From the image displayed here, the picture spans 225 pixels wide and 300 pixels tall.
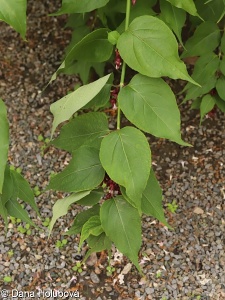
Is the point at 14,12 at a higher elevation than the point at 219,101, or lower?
higher

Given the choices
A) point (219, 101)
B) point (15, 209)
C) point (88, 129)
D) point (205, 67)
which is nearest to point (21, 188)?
point (15, 209)

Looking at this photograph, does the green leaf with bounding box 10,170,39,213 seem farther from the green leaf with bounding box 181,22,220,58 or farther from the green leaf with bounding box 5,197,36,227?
the green leaf with bounding box 181,22,220,58

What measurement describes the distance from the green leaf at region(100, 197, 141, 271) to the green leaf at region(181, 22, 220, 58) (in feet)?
2.64

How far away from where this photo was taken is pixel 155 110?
971 millimetres

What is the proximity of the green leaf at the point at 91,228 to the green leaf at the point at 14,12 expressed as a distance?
0.44 metres

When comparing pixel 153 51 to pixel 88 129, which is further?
pixel 88 129

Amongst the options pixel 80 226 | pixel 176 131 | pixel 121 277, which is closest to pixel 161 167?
pixel 121 277

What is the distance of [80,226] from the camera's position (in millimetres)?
1200

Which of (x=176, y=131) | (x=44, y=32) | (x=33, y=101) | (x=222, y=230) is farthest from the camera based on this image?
(x=44, y=32)

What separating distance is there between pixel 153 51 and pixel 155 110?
0.11 meters

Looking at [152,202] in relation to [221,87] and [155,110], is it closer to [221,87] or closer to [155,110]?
[155,110]

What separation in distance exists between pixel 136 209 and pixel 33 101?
1595 millimetres

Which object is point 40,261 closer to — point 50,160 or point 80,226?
point 50,160

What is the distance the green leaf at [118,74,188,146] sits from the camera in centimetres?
97
